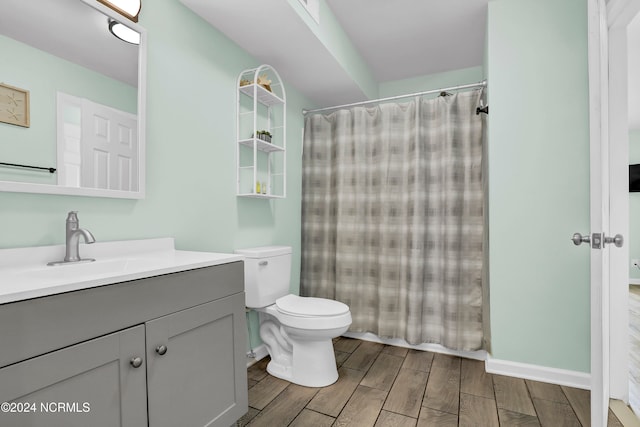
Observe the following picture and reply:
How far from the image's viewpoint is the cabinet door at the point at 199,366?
3.48 feet

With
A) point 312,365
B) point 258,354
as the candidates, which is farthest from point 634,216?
point 258,354

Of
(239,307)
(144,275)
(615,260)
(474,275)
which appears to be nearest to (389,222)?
(474,275)

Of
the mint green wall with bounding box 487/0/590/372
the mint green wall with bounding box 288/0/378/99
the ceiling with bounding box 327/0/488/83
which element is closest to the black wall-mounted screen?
the mint green wall with bounding box 487/0/590/372

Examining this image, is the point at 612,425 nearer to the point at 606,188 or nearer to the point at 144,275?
the point at 606,188

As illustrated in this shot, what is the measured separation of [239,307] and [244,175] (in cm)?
101

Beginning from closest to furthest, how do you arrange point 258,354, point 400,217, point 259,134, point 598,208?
point 598,208 < point 259,134 < point 258,354 < point 400,217

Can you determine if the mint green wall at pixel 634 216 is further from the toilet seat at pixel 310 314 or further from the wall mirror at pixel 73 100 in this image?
the wall mirror at pixel 73 100

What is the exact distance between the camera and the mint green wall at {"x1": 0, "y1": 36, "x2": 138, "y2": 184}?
1074 mm

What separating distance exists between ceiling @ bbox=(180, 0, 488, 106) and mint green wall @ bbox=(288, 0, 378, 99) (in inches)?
1.3

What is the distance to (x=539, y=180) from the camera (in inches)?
78.6

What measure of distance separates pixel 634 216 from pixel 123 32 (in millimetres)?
3424

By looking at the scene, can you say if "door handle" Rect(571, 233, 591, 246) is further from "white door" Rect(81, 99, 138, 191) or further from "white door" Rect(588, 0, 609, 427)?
"white door" Rect(81, 99, 138, 191)

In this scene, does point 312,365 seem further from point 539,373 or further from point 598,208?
point 598,208

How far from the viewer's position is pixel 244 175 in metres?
2.16
